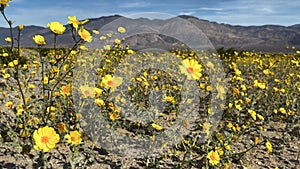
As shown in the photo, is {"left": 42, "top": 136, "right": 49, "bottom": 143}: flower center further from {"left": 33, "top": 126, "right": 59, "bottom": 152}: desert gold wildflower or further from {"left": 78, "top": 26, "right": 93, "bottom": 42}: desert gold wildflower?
{"left": 78, "top": 26, "right": 93, "bottom": 42}: desert gold wildflower

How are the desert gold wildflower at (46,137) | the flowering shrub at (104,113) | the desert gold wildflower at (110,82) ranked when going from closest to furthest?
the desert gold wildflower at (46,137) → the flowering shrub at (104,113) → the desert gold wildflower at (110,82)

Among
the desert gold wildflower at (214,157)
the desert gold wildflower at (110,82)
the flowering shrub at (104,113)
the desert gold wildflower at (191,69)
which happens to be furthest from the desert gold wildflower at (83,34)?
the desert gold wildflower at (214,157)

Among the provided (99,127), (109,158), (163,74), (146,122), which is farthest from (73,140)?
(163,74)

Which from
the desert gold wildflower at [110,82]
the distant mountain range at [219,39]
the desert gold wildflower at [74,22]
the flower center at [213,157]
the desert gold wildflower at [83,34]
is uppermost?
the distant mountain range at [219,39]

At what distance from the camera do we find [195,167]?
2.62 m

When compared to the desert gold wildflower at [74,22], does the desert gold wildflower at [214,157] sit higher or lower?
lower

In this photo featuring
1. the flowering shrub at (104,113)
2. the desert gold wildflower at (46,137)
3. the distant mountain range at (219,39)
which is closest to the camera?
the desert gold wildflower at (46,137)

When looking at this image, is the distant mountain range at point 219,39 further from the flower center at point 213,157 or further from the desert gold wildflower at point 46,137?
the flower center at point 213,157

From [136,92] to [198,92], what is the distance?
1.14m

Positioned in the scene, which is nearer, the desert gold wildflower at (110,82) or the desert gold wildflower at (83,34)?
the desert gold wildflower at (83,34)

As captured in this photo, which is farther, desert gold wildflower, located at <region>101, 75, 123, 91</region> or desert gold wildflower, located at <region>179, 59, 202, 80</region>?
desert gold wildflower, located at <region>101, 75, 123, 91</region>

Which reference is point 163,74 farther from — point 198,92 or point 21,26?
point 21,26

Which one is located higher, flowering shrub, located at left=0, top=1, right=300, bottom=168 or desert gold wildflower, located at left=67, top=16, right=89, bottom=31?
desert gold wildflower, located at left=67, top=16, right=89, bottom=31

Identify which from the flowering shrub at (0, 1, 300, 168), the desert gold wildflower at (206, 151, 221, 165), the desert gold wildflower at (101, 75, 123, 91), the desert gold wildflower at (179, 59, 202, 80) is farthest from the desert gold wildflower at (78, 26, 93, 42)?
the desert gold wildflower at (206, 151, 221, 165)
